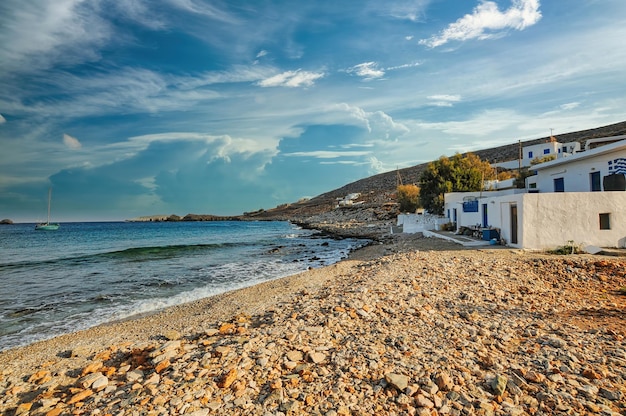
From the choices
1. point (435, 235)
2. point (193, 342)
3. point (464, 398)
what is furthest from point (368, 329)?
point (435, 235)

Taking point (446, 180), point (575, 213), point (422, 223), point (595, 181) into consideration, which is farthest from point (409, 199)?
point (575, 213)

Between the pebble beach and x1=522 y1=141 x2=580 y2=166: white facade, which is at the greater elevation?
x1=522 y1=141 x2=580 y2=166: white facade

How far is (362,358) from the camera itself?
5.59 meters

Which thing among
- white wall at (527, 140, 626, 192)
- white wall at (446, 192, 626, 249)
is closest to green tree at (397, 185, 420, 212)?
white wall at (527, 140, 626, 192)

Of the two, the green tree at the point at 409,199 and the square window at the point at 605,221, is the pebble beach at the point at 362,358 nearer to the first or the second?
the square window at the point at 605,221

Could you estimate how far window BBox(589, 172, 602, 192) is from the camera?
19.3 m

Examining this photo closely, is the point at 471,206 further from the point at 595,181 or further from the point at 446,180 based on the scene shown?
the point at 446,180

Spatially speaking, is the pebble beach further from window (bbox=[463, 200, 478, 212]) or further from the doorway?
A: window (bbox=[463, 200, 478, 212])

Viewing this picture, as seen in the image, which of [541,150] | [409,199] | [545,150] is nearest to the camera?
[545,150]

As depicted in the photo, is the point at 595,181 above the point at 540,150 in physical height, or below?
below

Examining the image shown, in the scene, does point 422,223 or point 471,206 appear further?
point 422,223

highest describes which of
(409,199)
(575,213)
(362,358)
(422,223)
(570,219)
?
(409,199)

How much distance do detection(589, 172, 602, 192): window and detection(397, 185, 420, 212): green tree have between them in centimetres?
3197

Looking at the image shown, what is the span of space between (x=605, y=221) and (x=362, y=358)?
52.4ft
